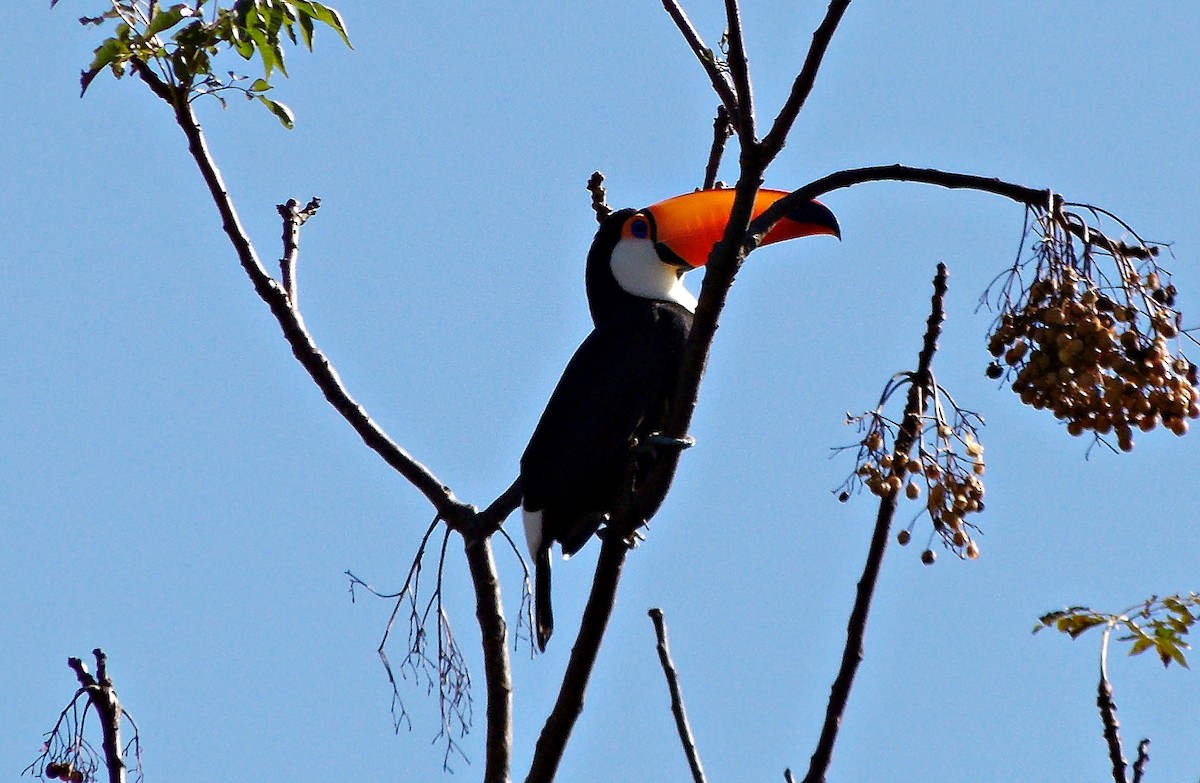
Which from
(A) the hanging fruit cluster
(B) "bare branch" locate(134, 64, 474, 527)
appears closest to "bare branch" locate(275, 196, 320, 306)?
(B) "bare branch" locate(134, 64, 474, 527)

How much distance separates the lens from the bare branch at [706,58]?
10.6 ft

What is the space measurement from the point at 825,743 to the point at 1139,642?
583 mm

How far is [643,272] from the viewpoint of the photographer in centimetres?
570

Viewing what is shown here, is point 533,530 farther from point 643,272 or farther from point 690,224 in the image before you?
point 690,224

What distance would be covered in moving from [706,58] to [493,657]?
176 centimetres

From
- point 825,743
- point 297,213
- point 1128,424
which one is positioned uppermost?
point 297,213

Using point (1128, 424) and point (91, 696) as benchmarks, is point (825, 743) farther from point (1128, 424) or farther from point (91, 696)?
point (91, 696)

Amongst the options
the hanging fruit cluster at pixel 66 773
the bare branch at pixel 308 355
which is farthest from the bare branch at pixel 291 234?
the hanging fruit cluster at pixel 66 773

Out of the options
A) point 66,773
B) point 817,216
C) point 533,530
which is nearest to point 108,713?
point 66,773

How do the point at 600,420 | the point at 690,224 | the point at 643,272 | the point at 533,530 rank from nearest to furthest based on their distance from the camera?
1. the point at 600,420
2. the point at 533,530
3. the point at 643,272
4. the point at 690,224

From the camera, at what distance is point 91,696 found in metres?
3.50

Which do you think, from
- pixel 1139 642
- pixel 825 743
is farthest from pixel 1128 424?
pixel 825 743

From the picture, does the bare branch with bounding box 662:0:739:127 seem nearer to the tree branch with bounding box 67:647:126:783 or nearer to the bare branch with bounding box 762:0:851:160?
the bare branch with bounding box 762:0:851:160

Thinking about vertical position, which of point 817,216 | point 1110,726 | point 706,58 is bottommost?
point 1110,726
